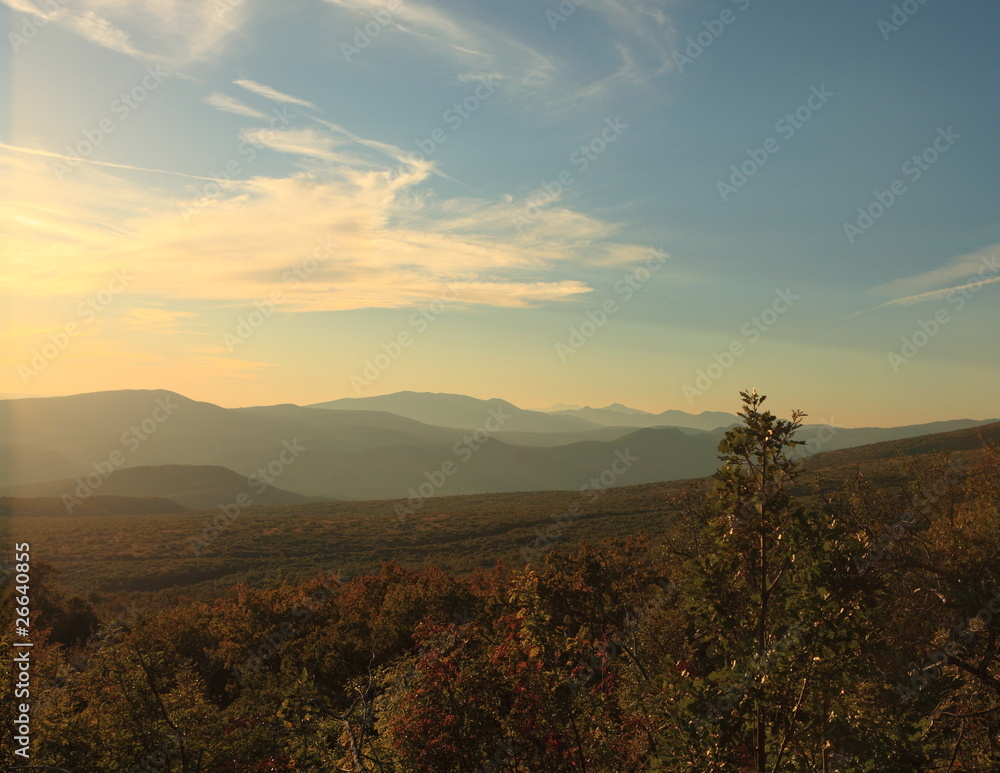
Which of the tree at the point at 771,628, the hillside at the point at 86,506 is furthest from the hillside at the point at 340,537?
the tree at the point at 771,628

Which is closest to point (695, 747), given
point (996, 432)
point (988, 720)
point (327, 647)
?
point (988, 720)

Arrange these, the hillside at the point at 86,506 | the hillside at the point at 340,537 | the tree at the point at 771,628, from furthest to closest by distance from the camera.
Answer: the hillside at the point at 86,506, the hillside at the point at 340,537, the tree at the point at 771,628

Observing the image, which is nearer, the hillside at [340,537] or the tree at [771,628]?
the tree at [771,628]

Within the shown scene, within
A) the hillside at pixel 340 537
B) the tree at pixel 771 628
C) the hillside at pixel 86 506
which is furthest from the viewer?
the hillside at pixel 86 506

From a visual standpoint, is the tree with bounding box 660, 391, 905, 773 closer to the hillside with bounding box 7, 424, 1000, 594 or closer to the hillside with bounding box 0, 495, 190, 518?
the hillside with bounding box 7, 424, 1000, 594

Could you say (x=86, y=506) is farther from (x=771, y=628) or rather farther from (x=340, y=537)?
(x=771, y=628)

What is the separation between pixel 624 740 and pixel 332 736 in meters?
5.64

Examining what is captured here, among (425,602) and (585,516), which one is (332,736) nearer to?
(425,602)

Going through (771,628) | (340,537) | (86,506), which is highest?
(771,628)

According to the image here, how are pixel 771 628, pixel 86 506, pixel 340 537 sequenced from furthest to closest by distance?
pixel 86 506
pixel 340 537
pixel 771 628

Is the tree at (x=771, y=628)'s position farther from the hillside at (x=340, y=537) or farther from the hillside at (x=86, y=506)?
the hillside at (x=86, y=506)

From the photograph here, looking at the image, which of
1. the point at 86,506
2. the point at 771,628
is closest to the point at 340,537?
the point at 771,628

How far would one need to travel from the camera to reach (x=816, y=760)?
17.7 ft

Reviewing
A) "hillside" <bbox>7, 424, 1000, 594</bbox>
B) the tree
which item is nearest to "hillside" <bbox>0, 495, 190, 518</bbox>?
"hillside" <bbox>7, 424, 1000, 594</bbox>
